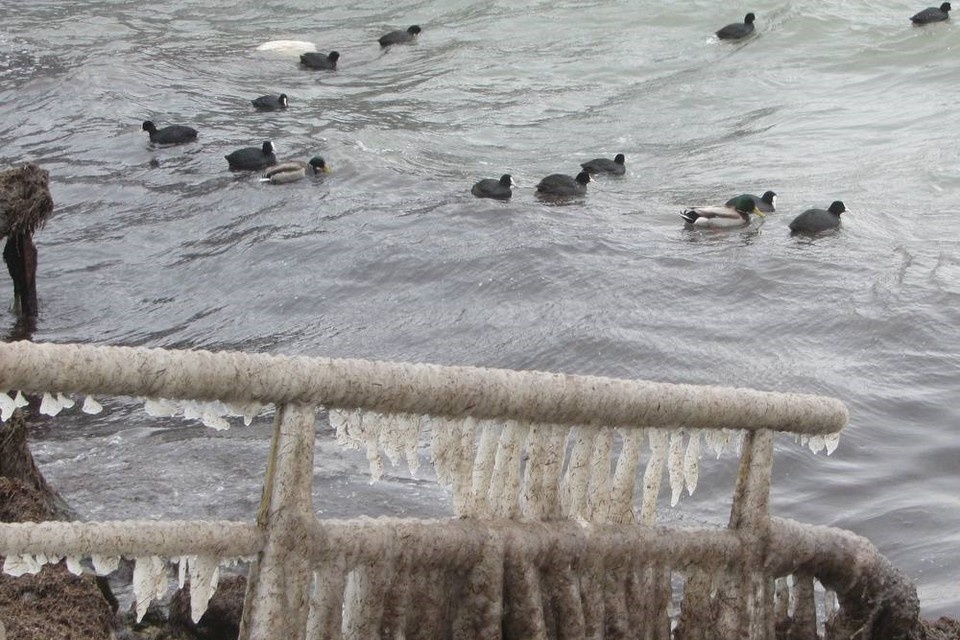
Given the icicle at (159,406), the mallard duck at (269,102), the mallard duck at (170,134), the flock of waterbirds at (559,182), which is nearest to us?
the icicle at (159,406)

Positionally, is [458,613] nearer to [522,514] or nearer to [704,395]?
[522,514]

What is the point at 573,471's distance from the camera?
3.04 metres

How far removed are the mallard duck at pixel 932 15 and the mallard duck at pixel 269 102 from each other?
1045 cm

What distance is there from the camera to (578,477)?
3047 millimetres

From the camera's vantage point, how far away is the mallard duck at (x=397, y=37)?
2261cm

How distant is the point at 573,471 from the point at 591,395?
0.22m

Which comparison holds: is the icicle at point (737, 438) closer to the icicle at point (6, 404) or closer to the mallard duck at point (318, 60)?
the icicle at point (6, 404)

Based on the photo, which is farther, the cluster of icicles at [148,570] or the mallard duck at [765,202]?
the mallard duck at [765,202]

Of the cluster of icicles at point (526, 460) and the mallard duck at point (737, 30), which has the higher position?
the cluster of icicles at point (526, 460)

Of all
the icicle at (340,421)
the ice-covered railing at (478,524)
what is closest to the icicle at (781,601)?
the ice-covered railing at (478,524)

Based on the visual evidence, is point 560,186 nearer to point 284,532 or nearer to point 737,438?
point 737,438

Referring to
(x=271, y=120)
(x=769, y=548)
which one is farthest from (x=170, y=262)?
(x=769, y=548)

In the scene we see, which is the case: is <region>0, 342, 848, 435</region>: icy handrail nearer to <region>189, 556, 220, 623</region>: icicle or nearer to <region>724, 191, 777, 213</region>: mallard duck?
<region>189, 556, 220, 623</region>: icicle

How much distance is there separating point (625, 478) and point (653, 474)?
0.13m
